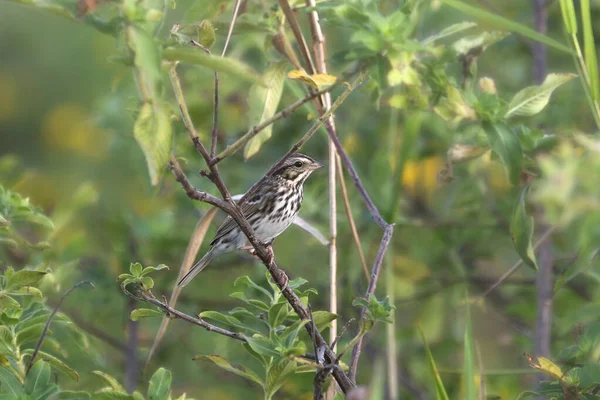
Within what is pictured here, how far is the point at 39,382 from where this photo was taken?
2.17 metres

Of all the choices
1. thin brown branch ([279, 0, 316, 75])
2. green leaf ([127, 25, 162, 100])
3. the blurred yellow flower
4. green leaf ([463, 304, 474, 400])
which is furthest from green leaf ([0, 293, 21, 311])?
the blurred yellow flower

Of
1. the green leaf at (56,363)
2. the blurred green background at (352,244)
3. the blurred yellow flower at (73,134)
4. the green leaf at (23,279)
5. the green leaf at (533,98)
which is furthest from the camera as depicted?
the blurred yellow flower at (73,134)

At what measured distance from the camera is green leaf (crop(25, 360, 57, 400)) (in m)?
2.14

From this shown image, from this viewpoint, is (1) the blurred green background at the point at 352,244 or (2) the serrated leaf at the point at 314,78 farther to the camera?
(1) the blurred green background at the point at 352,244

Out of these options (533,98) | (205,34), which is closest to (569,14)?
(533,98)

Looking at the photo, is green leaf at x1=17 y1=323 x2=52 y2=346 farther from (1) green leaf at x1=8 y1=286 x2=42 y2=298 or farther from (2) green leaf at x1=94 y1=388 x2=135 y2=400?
(2) green leaf at x1=94 y1=388 x2=135 y2=400

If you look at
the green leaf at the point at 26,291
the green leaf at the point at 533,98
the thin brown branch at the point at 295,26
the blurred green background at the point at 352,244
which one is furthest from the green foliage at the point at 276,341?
the blurred green background at the point at 352,244

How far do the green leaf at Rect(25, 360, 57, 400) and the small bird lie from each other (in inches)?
73.1

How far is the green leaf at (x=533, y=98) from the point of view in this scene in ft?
8.65

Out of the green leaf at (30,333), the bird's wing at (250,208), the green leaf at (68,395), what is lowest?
the bird's wing at (250,208)

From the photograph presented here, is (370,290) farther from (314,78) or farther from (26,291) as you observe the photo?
(26,291)

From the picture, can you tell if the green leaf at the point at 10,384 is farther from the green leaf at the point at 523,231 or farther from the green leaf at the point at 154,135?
the green leaf at the point at 523,231

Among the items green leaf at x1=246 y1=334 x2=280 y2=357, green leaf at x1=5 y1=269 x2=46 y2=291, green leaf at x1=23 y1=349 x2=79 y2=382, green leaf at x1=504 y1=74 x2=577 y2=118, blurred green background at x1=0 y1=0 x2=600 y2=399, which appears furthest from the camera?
blurred green background at x1=0 y1=0 x2=600 y2=399

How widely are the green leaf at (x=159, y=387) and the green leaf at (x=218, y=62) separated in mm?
854
